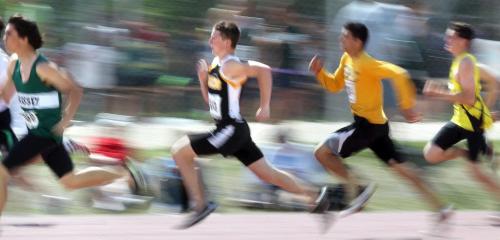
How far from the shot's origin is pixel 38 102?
29.5ft

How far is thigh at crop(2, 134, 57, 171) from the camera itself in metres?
8.95

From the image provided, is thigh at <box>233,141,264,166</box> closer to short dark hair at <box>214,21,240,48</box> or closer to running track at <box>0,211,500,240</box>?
running track at <box>0,211,500,240</box>

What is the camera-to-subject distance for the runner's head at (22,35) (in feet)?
29.5

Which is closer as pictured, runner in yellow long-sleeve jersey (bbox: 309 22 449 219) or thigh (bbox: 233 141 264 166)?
thigh (bbox: 233 141 264 166)

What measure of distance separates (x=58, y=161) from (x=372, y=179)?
4160 millimetres

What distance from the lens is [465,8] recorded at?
1497 centimetres

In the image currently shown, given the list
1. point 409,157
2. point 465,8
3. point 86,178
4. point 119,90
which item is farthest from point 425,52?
point 86,178

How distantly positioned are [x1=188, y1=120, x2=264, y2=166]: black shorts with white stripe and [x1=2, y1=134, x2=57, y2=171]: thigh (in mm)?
1065

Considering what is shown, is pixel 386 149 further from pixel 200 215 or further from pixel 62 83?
pixel 62 83

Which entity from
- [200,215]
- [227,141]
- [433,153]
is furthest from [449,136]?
[200,215]

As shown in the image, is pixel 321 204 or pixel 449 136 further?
pixel 449 136

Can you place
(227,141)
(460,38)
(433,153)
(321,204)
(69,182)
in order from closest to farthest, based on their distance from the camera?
Answer: (69,182) < (227,141) < (321,204) < (460,38) < (433,153)

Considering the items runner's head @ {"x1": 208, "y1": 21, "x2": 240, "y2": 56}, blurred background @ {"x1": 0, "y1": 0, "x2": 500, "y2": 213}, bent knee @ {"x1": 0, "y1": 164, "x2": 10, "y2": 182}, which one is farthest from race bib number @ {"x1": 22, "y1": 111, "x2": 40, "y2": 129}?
blurred background @ {"x1": 0, "y1": 0, "x2": 500, "y2": 213}

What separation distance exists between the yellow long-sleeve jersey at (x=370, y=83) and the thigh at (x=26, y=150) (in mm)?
2348
